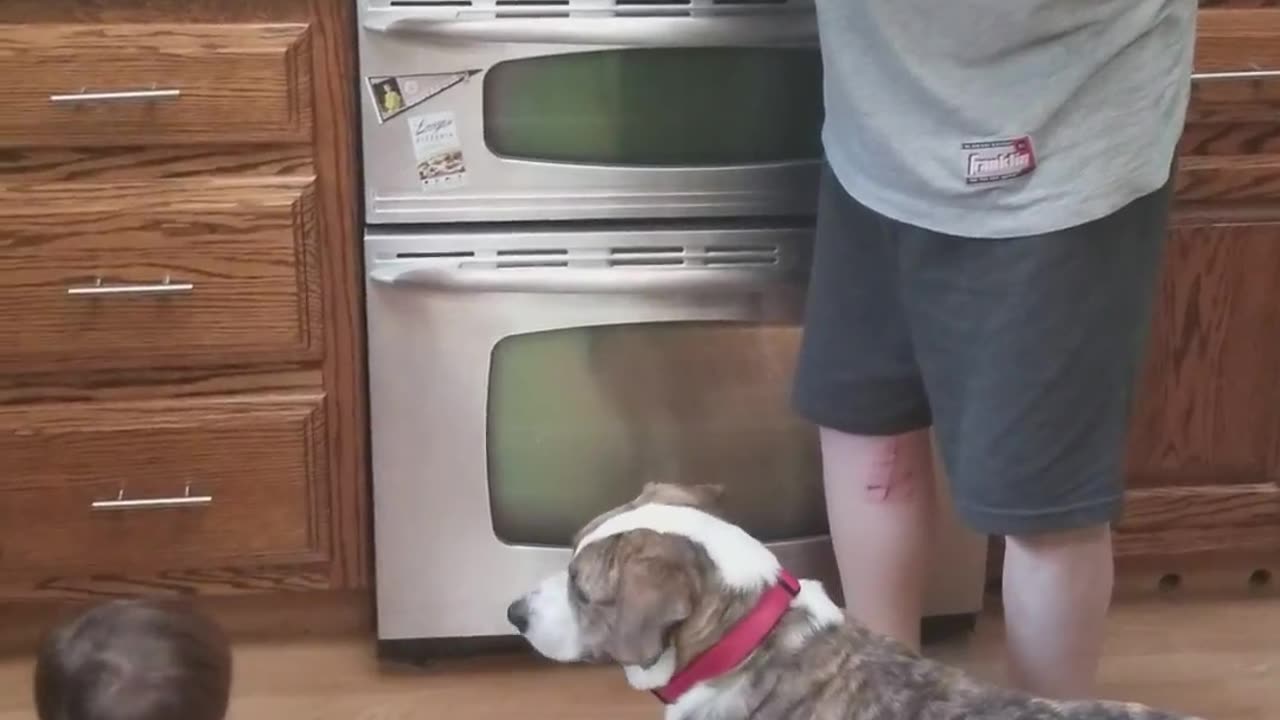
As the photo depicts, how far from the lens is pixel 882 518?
146 centimetres

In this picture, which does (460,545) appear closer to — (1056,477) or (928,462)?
(928,462)

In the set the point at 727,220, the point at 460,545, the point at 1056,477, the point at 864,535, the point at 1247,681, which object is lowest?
the point at 1247,681

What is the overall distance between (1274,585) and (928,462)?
2.43 feet

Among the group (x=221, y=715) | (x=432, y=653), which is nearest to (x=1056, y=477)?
(x=221, y=715)

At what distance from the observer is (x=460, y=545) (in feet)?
5.51

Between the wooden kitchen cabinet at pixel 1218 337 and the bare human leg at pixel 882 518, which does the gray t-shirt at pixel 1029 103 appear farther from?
the wooden kitchen cabinet at pixel 1218 337

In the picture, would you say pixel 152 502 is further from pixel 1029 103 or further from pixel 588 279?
pixel 1029 103

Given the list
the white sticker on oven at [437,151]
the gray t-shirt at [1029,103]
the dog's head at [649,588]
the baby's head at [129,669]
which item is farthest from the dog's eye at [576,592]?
the white sticker on oven at [437,151]

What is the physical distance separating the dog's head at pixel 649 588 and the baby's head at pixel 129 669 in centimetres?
27

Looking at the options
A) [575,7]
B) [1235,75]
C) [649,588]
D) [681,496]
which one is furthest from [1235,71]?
[649,588]

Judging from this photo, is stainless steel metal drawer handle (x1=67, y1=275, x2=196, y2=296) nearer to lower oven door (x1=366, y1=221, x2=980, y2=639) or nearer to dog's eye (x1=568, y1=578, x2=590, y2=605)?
lower oven door (x1=366, y1=221, x2=980, y2=639)

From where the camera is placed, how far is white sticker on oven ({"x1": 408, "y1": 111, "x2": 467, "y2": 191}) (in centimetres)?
152

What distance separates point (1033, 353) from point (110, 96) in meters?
0.92

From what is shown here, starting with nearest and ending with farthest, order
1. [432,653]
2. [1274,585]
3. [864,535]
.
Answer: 1. [864,535]
2. [432,653]
3. [1274,585]
